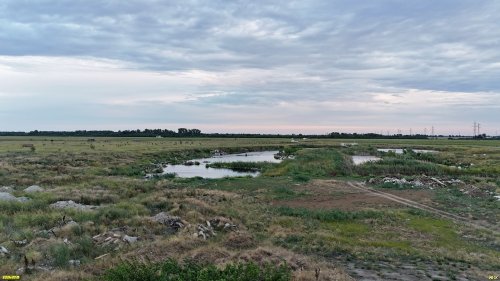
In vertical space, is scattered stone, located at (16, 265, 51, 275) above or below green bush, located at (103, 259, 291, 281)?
below

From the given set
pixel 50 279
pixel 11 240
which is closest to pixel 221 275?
pixel 50 279

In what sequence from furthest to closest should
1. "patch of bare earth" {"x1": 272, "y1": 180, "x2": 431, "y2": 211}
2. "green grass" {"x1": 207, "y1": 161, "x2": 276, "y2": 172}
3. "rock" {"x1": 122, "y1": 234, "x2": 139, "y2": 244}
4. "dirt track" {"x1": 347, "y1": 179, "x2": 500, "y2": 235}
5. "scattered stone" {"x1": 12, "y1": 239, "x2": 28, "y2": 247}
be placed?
"green grass" {"x1": 207, "y1": 161, "x2": 276, "y2": 172}
"patch of bare earth" {"x1": 272, "y1": 180, "x2": 431, "y2": 211}
"dirt track" {"x1": 347, "y1": 179, "x2": 500, "y2": 235}
"rock" {"x1": 122, "y1": 234, "x2": 139, "y2": 244}
"scattered stone" {"x1": 12, "y1": 239, "x2": 28, "y2": 247}

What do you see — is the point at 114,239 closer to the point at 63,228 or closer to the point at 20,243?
the point at 63,228

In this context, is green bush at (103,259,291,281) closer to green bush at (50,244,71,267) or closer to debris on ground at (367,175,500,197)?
green bush at (50,244,71,267)

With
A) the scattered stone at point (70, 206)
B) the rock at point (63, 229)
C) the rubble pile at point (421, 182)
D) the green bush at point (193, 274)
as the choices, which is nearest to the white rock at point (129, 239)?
the rock at point (63, 229)

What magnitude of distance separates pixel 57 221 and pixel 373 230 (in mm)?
13321

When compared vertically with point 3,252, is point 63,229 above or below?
above

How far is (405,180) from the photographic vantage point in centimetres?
3747

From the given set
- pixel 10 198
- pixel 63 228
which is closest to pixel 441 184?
pixel 63 228

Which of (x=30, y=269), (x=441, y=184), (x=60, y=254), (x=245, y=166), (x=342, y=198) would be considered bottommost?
(x=245, y=166)

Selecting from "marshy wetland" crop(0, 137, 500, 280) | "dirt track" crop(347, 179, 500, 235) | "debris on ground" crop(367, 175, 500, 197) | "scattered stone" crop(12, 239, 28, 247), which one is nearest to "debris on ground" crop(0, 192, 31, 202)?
"marshy wetland" crop(0, 137, 500, 280)

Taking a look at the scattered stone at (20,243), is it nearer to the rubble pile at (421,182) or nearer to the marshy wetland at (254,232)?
the marshy wetland at (254,232)

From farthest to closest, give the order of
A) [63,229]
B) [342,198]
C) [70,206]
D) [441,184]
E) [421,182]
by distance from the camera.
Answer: [421,182], [441,184], [342,198], [70,206], [63,229]

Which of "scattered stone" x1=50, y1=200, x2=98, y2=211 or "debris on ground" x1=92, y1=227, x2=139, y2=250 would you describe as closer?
"debris on ground" x1=92, y1=227, x2=139, y2=250
